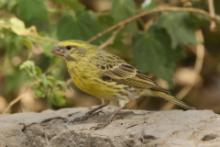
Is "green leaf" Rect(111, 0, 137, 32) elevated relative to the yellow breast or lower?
elevated

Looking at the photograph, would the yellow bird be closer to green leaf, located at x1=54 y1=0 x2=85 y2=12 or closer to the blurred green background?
the blurred green background

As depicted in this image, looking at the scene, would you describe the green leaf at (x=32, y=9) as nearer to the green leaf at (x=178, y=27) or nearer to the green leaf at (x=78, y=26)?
the green leaf at (x=78, y=26)

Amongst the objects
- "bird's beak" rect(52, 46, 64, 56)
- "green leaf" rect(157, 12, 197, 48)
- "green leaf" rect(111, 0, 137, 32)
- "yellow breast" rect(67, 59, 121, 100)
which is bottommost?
"yellow breast" rect(67, 59, 121, 100)

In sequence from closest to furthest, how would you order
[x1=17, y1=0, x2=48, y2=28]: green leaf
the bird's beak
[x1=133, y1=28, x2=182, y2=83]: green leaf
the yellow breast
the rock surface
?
the rock surface → the yellow breast → the bird's beak → [x1=17, y1=0, x2=48, y2=28]: green leaf → [x1=133, y1=28, x2=182, y2=83]: green leaf

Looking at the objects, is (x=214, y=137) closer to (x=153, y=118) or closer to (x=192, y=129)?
(x=192, y=129)

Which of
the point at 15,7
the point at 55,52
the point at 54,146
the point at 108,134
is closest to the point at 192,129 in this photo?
the point at 108,134

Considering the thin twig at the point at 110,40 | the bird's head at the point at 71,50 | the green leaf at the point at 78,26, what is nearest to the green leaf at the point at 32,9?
the green leaf at the point at 78,26

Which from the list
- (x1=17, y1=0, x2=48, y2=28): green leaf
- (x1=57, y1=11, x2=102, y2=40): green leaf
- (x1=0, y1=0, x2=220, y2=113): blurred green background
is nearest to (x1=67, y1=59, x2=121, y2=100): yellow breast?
(x1=0, y1=0, x2=220, y2=113): blurred green background

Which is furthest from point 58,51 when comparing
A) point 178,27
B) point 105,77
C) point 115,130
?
point 178,27
